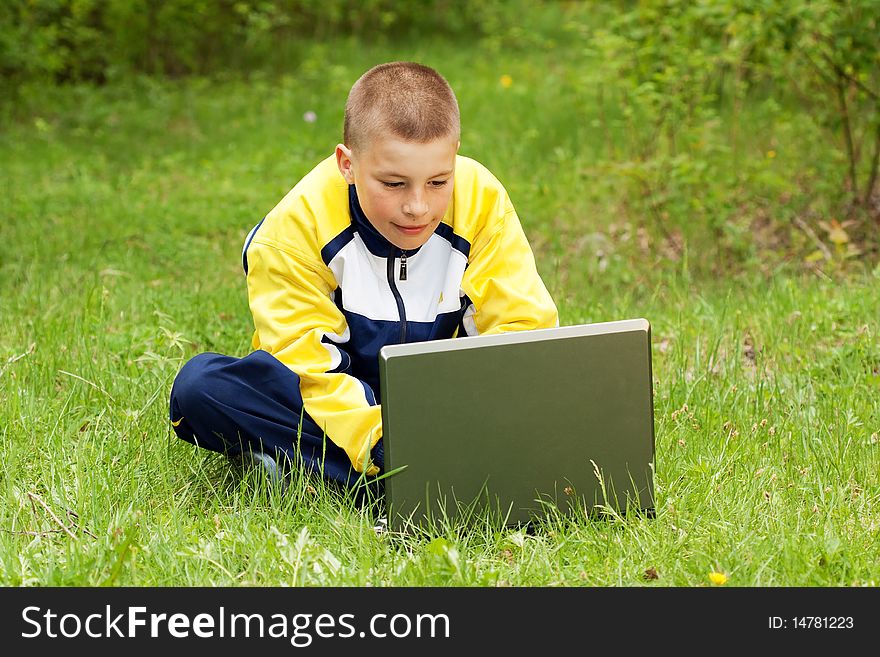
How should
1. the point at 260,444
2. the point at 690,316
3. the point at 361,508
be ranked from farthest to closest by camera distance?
the point at 690,316 < the point at 260,444 < the point at 361,508

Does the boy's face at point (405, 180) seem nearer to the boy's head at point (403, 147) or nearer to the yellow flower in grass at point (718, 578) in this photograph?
the boy's head at point (403, 147)

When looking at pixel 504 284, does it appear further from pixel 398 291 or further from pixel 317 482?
pixel 317 482

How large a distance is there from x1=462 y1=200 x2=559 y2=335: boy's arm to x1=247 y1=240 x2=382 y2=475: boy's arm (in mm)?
372

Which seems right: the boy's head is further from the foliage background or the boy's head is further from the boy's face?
the foliage background

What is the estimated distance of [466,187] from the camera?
A: 108 inches

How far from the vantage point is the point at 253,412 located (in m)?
2.57

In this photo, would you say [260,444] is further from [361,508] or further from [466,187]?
[466,187]

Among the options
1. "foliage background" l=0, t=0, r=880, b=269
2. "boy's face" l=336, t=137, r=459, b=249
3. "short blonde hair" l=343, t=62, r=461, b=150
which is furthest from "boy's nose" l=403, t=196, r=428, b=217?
"foliage background" l=0, t=0, r=880, b=269

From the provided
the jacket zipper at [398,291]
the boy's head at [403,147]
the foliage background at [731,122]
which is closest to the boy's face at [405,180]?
the boy's head at [403,147]

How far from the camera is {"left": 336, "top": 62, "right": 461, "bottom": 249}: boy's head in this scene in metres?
2.43

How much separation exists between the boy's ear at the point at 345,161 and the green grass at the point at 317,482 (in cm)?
Result: 77

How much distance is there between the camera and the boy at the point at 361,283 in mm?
2479
